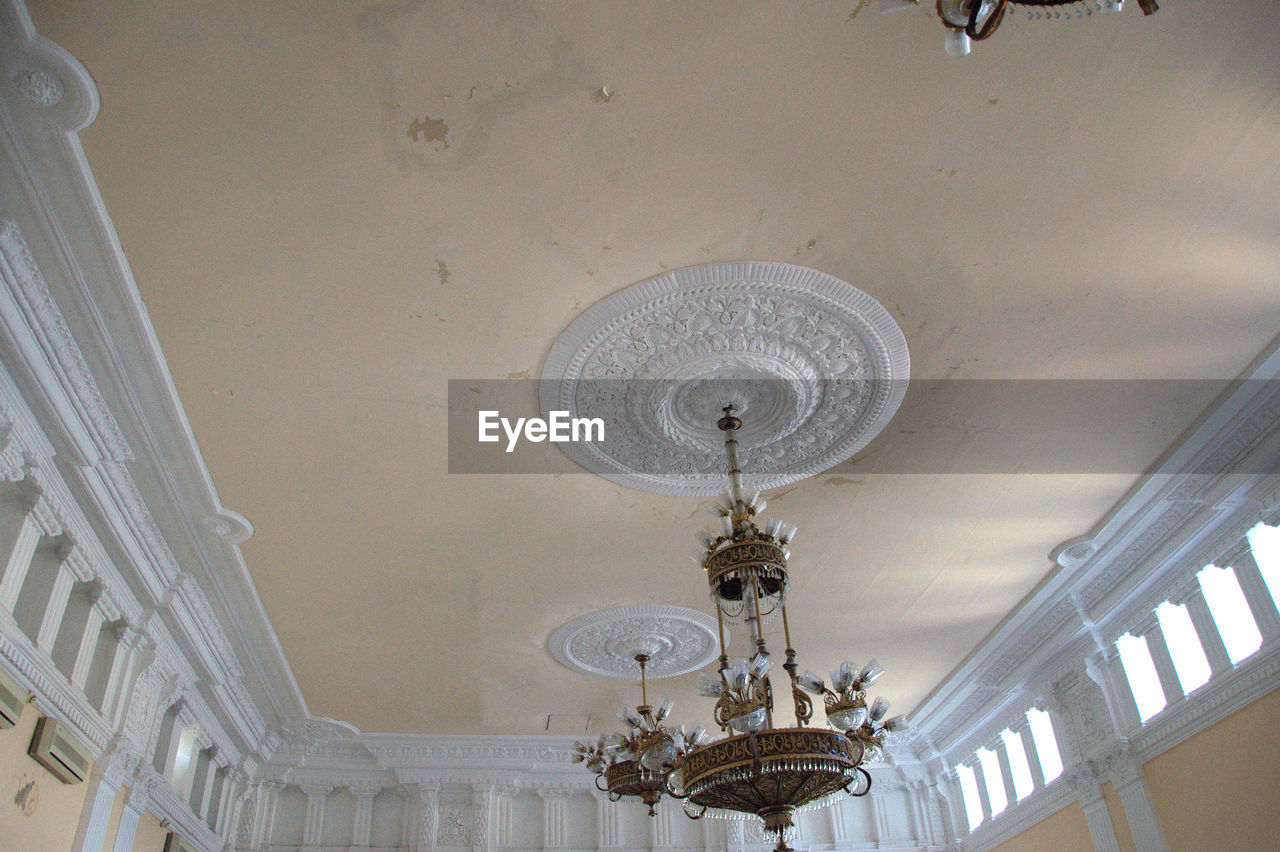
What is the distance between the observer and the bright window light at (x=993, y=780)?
9.44m

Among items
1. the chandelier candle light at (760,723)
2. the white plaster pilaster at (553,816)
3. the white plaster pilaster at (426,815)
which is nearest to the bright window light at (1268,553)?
the chandelier candle light at (760,723)

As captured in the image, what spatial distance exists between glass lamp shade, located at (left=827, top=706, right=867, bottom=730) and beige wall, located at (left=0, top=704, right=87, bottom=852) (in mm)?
4267

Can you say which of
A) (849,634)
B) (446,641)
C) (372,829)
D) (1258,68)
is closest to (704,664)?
(849,634)

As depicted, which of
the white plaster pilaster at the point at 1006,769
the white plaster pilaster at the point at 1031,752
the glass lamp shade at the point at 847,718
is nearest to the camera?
the glass lamp shade at the point at 847,718

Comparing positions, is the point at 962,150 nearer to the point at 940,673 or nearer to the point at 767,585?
the point at 767,585

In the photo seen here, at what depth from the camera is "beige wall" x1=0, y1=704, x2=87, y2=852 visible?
15.3 ft

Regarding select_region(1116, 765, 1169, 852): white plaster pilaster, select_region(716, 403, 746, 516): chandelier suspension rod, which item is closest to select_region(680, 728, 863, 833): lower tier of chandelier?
select_region(716, 403, 746, 516): chandelier suspension rod

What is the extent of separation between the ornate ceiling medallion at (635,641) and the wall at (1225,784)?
11.9 feet

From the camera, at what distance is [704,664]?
8234mm

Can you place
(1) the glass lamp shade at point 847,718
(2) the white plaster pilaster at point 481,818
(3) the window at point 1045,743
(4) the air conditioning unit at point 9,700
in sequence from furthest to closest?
(2) the white plaster pilaster at point 481,818, (3) the window at point 1045,743, (1) the glass lamp shade at point 847,718, (4) the air conditioning unit at point 9,700

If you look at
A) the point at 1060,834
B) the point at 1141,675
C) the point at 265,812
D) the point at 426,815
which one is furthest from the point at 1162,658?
the point at 265,812

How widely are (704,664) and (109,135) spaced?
247 inches

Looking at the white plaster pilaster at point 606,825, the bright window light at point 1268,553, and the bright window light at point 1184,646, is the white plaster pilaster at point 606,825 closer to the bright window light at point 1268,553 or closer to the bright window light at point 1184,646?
the bright window light at point 1184,646

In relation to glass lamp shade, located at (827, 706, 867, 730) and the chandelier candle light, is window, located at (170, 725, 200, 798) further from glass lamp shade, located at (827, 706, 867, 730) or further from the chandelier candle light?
glass lamp shade, located at (827, 706, 867, 730)
